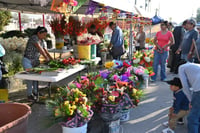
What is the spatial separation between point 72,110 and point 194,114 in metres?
1.49

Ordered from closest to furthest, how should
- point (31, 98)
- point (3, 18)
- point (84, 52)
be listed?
1. point (31, 98)
2. point (84, 52)
3. point (3, 18)

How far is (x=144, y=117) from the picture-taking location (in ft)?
12.1

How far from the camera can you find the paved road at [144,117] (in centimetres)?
319

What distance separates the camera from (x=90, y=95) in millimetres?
2938

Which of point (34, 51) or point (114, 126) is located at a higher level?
point (34, 51)

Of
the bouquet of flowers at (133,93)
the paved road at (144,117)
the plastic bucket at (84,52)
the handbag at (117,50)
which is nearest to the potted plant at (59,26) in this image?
the plastic bucket at (84,52)

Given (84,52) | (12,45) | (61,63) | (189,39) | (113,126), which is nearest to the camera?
(113,126)

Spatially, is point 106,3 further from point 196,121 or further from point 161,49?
point 196,121

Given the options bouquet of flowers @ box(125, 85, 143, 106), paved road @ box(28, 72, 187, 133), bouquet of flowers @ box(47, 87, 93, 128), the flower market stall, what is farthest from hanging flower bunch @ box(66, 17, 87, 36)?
bouquet of flowers @ box(47, 87, 93, 128)

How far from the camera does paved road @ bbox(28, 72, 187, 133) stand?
3.19m

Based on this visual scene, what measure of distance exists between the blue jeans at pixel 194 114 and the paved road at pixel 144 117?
2.22 ft

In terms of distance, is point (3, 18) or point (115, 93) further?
point (3, 18)

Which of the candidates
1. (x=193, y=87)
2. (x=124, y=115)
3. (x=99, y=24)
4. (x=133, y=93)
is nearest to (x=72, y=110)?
(x=133, y=93)

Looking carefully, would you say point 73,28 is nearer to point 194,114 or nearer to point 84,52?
point 84,52
